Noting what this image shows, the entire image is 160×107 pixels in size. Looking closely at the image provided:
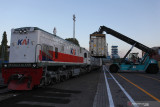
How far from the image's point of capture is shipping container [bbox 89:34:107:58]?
2162 centimetres

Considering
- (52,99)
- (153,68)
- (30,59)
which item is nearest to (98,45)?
(153,68)

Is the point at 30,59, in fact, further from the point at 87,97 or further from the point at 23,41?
the point at 87,97

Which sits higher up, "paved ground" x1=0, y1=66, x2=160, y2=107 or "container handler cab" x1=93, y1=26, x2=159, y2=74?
"container handler cab" x1=93, y1=26, x2=159, y2=74

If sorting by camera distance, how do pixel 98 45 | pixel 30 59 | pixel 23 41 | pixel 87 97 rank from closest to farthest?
1. pixel 87 97
2. pixel 30 59
3. pixel 23 41
4. pixel 98 45

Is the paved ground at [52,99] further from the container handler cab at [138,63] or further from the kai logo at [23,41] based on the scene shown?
the container handler cab at [138,63]

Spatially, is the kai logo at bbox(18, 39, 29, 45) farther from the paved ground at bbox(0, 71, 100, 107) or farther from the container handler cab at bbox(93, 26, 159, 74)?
the container handler cab at bbox(93, 26, 159, 74)

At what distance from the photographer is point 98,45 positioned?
2167cm

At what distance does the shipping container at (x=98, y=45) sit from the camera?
70.9 feet

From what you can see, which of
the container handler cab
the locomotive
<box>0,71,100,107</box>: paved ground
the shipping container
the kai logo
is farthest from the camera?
the shipping container

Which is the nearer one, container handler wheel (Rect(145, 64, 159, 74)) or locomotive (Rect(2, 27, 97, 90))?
locomotive (Rect(2, 27, 97, 90))

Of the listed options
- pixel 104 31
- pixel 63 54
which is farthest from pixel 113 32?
pixel 63 54

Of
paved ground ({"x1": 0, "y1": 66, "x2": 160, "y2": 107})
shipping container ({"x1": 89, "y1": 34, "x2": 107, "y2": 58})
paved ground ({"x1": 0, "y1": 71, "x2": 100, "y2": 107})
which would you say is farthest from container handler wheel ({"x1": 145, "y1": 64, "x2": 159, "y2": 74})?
paved ground ({"x1": 0, "y1": 71, "x2": 100, "y2": 107})

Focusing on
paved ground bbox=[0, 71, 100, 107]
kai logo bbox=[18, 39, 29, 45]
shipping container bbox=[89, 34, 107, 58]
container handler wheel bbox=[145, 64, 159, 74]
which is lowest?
paved ground bbox=[0, 71, 100, 107]

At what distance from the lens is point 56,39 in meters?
10.3
